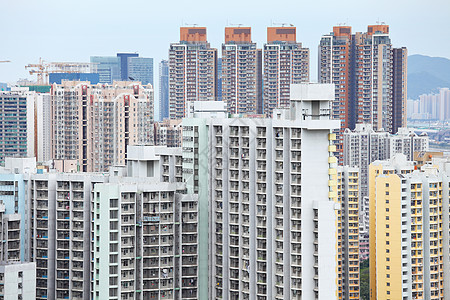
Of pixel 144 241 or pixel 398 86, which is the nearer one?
pixel 144 241

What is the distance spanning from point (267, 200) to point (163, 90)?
275ft

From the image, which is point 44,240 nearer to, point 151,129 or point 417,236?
point 417,236

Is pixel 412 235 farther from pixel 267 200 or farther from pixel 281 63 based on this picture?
pixel 281 63

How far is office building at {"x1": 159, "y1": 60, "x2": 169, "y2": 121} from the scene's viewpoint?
338ft

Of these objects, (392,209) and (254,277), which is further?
(392,209)

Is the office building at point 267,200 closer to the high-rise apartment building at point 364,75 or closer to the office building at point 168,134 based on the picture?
the office building at point 168,134

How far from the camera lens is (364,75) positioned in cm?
8125

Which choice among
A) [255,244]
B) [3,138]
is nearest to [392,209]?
[255,244]

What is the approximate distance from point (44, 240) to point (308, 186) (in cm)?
1117

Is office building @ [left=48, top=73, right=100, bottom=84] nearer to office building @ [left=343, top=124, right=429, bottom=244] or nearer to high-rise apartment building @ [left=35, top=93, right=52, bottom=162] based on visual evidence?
high-rise apartment building @ [left=35, top=93, right=52, bottom=162]

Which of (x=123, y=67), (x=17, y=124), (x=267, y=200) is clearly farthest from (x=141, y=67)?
(x=267, y=200)

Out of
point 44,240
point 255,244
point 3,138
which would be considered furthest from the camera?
point 3,138

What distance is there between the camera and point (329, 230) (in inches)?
1107

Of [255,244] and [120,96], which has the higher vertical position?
[120,96]
